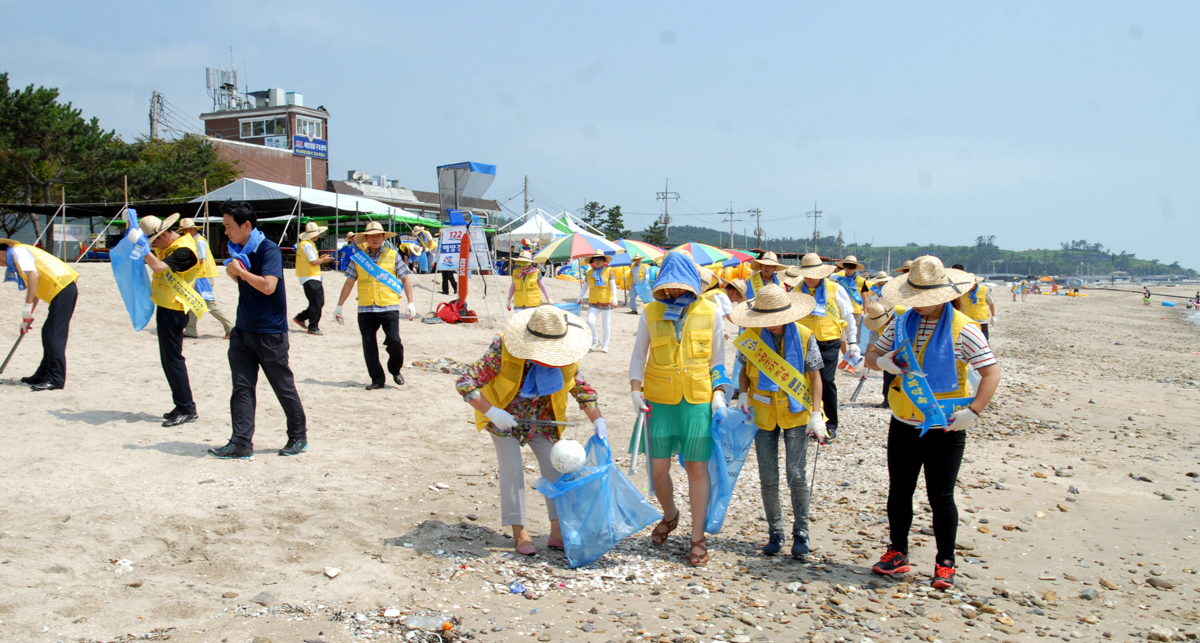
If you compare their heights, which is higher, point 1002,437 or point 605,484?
point 605,484

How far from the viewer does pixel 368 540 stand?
14.9ft

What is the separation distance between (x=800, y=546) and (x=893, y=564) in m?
0.54

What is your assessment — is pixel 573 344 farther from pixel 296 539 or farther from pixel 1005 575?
pixel 1005 575

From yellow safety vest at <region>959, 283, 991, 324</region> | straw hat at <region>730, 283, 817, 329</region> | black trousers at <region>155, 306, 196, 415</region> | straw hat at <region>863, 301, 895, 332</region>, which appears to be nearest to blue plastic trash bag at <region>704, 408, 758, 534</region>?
straw hat at <region>730, 283, 817, 329</region>

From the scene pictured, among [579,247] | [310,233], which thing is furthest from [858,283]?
[310,233]

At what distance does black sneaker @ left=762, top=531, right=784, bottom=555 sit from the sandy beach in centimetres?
8

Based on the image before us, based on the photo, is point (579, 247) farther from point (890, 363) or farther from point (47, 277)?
point (890, 363)

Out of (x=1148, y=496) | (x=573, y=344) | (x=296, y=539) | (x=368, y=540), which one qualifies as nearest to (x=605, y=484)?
(x=573, y=344)

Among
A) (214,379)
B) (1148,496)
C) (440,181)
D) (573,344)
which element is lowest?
(1148,496)

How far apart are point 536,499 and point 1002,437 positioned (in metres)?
5.48

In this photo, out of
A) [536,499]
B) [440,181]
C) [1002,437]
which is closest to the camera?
[536,499]

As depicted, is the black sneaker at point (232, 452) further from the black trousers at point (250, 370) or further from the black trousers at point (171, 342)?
the black trousers at point (171, 342)

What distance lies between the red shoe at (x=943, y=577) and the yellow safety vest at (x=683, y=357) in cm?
156

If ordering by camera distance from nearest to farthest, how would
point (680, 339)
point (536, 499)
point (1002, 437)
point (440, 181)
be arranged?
point (680, 339)
point (536, 499)
point (1002, 437)
point (440, 181)
